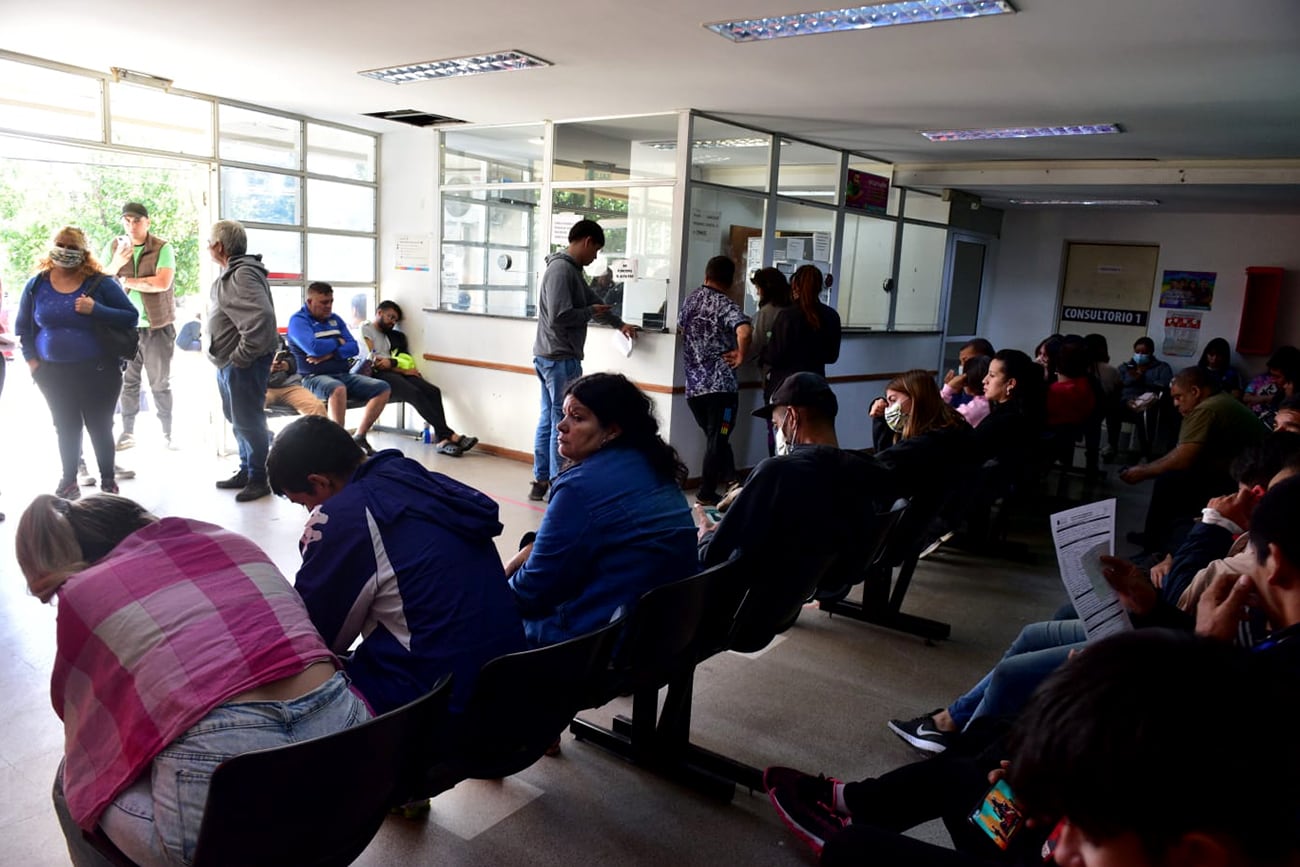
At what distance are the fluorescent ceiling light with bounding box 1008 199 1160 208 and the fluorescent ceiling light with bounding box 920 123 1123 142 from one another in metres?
3.91

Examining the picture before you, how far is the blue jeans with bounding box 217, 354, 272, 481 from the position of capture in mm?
5316

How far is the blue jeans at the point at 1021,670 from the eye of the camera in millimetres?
2428

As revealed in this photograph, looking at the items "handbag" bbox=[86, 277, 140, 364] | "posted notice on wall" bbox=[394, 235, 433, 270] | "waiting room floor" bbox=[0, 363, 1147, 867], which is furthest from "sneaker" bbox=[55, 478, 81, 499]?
"posted notice on wall" bbox=[394, 235, 433, 270]

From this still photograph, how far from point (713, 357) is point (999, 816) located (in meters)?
4.41

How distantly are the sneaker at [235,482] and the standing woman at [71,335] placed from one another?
0.77m

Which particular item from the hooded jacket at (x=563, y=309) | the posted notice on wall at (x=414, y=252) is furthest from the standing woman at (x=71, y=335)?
the posted notice on wall at (x=414, y=252)

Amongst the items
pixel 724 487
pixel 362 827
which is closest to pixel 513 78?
pixel 724 487

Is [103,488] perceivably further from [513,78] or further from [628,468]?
[628,468]

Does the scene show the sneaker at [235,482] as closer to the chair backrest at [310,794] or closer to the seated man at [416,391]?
the seated man at [416,391]

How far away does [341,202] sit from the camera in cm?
749

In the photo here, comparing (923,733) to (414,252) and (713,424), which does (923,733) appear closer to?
(713,424)

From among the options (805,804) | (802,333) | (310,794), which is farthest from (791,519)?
(802,333)

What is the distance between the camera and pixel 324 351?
6.31m

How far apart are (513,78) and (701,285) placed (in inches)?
72.7
